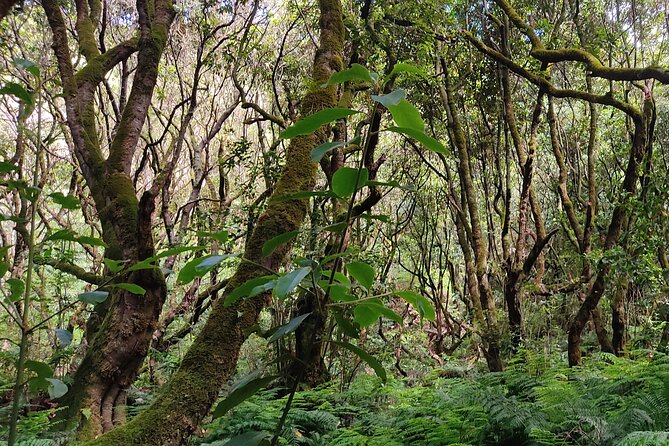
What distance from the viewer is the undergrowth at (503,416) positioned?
274 centimetres

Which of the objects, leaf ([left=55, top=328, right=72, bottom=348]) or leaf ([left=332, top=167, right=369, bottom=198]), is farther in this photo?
leaf ([left=55, top=328, right=72, bottom=348])

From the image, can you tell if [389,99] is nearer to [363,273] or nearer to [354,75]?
[354,75]

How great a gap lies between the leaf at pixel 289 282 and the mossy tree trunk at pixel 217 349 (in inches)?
37.4

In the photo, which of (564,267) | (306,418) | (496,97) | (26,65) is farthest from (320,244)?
(564,267)

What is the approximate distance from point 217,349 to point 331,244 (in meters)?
2.33

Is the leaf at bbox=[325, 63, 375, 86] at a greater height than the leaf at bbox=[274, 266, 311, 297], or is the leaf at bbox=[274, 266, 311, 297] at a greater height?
the leaf at bbox=[325, 63, 375, 86]

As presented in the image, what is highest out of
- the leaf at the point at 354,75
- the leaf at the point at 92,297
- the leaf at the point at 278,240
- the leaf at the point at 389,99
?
the leaf at the point at 354,75

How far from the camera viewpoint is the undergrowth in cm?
274

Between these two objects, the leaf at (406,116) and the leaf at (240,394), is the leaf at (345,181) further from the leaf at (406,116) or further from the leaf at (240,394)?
the leaf at (240,394)

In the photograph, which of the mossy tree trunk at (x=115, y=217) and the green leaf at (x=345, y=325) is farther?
the mossy tree trunk at (x=115, y=217)

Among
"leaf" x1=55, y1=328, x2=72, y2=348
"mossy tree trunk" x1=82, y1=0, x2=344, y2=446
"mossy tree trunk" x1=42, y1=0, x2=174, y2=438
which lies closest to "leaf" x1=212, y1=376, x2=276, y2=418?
"leaf" x1=55, y1=328, x2=72, y2=348

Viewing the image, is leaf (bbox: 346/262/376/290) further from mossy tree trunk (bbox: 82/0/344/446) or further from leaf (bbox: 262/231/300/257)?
mossy tree trunk (bbox: 82/0/344/446)

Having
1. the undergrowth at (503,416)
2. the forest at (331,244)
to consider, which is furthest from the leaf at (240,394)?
the undergrowth at (503,416)

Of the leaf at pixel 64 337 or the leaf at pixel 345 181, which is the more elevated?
the leaf at pixel 345 181
